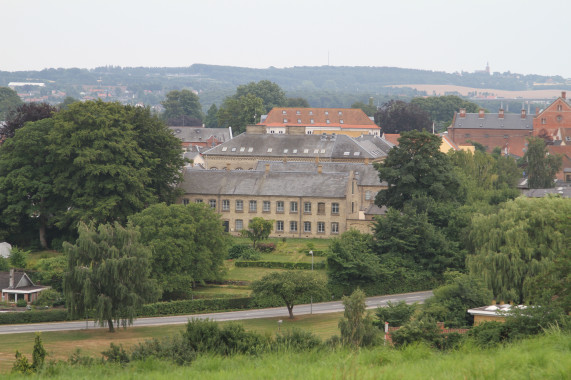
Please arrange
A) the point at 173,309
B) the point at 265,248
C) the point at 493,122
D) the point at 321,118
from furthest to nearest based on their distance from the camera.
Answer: the point at 493,122, the point at 321,118, the point at 265,248, the point at 173,309

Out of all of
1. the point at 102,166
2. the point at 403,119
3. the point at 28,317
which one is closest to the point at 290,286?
the point at 28,317

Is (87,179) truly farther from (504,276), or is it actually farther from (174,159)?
(504,276)

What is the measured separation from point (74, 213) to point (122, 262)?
68.6 ft

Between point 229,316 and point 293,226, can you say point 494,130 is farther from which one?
point 229,316

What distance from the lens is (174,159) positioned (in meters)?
82.2

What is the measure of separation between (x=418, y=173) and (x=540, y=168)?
3771 cm

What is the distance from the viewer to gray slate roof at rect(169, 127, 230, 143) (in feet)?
501

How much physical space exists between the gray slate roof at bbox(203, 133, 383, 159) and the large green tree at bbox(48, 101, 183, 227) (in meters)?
30.6

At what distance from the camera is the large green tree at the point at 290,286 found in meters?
57.2

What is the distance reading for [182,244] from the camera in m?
63.1

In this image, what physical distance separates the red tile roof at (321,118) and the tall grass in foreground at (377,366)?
128174 millimetres

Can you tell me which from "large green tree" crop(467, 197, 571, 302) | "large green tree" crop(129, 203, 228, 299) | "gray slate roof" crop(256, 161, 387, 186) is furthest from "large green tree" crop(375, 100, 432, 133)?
"large green tree" crop(467, 197, 571, 302)

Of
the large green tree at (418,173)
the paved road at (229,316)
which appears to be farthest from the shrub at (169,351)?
the large green tree at (418,173)

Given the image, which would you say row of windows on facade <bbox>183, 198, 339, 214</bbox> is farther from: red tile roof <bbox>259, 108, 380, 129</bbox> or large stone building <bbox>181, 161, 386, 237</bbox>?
red tile roof <bbox>259, 108, 380, 129</bbox>
